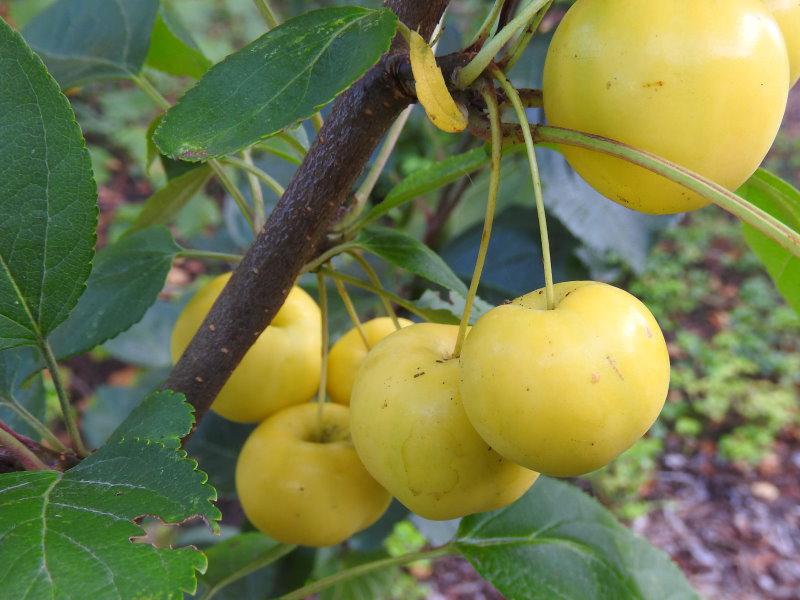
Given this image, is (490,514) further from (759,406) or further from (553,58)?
(759,406)

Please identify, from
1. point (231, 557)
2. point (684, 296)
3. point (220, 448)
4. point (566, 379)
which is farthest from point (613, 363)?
point (684, 296)

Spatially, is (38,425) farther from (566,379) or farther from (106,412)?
(106,412)

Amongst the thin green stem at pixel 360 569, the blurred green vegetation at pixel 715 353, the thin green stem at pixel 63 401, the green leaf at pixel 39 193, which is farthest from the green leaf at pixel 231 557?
the blurred green vegetation at pixel 715 353

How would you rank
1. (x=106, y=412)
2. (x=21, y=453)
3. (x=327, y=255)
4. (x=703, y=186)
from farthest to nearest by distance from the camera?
1. (x=106, y=412)
2. (x=327, y=255)
3. (x=21, y=453)
4. (x=703, y=186)

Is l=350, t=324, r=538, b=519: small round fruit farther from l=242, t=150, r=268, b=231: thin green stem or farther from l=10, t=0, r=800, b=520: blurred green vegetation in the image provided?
l=10, t=0, r=800, b=520: blurred green vegetation

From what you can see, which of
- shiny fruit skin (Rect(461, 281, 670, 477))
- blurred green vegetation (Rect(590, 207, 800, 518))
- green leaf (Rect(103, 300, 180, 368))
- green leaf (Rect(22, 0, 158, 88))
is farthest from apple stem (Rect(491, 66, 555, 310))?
blurred green vegetation (Rect(590, 207, 800, 518))
